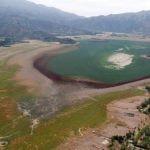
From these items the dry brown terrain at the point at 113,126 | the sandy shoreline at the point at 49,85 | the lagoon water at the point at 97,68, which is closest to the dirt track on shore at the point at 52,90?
the sandy shoreline at the point at 49,85

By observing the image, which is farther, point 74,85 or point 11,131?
point 74,85

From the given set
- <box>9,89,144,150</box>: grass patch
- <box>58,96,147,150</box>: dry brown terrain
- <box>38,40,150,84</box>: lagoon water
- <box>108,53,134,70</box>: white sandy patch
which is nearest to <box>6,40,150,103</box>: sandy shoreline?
<box>9,89,144,150</box>: grass patch

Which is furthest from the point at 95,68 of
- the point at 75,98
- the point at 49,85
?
the point at 75,98

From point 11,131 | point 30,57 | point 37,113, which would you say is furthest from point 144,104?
point 30,57

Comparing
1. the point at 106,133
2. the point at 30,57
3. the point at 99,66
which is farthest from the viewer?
the point at 30,57

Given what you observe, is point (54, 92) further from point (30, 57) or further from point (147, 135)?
point (30, 57)

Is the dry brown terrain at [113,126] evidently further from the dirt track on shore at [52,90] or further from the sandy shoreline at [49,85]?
the sandy shoreline at [49,85]

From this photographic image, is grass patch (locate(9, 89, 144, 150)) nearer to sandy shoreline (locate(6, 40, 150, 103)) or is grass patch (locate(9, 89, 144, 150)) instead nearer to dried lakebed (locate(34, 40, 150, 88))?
sandy shoreline (locate(6, 40, 150, 103))

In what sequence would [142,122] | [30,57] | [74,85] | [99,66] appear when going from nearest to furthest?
1. [142,122]
2. [74,85]
3. [99,66]
4. [30,57]
